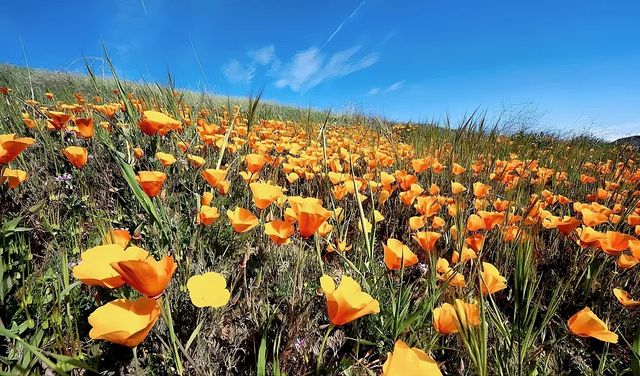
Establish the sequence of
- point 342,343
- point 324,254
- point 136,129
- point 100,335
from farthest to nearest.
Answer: point 136,129 < point 324,254 < point 342,343 < point 100,335

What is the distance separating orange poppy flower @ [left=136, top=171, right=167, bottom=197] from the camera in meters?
1.40

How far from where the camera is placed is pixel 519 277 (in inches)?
48.4

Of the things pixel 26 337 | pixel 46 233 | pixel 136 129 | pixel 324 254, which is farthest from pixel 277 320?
pixel 136 129

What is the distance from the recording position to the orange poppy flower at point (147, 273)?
29.6 inches

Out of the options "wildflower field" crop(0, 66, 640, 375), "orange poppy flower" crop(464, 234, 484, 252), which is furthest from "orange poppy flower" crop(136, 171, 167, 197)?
"orange poppy flower" crop(464, 234, 484, 252)

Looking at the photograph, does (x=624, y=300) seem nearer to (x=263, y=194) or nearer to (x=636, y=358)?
(x=636, y=358)

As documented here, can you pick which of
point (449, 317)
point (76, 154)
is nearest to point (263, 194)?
point (449, 317)

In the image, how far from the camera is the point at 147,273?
0.78 metres

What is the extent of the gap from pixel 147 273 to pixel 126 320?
0.14m

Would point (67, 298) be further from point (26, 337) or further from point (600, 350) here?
point (600, 350)

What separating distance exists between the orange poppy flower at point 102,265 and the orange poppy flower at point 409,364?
672mm

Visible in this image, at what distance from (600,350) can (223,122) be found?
380 cm

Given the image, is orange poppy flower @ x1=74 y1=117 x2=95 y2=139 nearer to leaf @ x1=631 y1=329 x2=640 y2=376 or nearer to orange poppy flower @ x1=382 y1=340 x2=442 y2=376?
orange poppy flower @ x1=382 y1=340 x2=442 y2=376

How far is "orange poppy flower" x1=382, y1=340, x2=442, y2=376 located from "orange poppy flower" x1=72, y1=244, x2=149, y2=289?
0.67 metres
